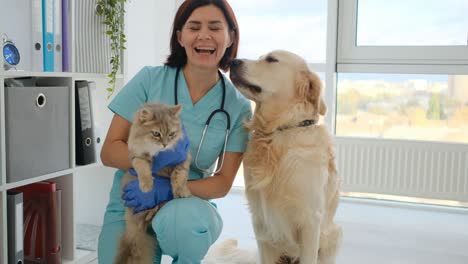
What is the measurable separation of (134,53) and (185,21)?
1546 mm

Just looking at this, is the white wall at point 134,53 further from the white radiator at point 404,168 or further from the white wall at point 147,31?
the white radiator at point 404,168

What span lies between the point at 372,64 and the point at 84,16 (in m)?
2.30

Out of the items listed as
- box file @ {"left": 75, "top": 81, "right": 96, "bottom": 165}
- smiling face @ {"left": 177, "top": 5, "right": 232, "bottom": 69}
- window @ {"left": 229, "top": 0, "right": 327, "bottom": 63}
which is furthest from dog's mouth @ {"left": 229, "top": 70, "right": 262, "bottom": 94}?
window @ {"left": 229, "top": 0, "right": 327, "bottom": 63}

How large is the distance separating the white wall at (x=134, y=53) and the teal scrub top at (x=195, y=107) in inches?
28.7

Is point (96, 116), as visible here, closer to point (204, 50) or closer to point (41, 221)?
point (41, 221)

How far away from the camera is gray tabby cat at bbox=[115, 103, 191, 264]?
1.43m

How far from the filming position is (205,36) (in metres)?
1.66

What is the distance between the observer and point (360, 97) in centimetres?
375

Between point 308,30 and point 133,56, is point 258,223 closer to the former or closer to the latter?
point 133,56

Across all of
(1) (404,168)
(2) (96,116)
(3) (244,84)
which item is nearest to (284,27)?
(1) (404,168)

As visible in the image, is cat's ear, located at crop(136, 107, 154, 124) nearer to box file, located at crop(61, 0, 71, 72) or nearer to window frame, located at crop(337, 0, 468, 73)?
box file, located at crop(61, 0, 71, 72)

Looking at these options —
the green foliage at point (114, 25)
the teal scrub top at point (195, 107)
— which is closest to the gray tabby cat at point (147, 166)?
the teal scrub top at point (195, 107)

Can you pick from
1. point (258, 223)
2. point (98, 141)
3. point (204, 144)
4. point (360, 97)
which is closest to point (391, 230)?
point (360, 97)

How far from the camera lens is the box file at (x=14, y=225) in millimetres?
1766
